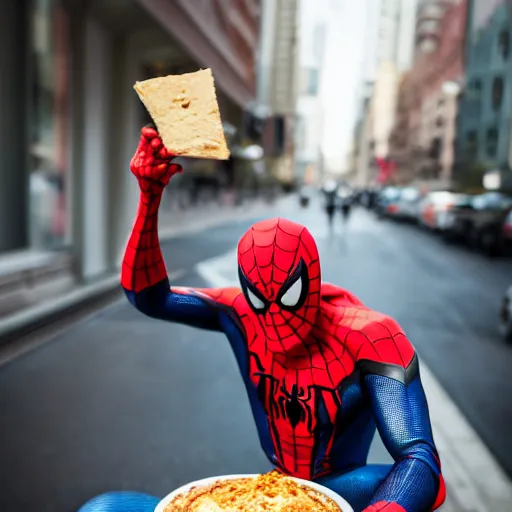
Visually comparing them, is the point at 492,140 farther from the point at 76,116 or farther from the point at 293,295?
the point at 293,295

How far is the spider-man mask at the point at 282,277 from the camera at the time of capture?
1574mm

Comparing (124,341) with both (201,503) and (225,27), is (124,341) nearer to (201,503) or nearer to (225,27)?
(201,503)

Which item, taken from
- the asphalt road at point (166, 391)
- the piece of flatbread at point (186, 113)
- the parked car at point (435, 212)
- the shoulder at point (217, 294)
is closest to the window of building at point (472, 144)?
the asphalt road at point (166, 391)

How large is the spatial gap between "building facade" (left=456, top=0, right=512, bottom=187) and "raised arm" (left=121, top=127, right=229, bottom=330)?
15.6 ft

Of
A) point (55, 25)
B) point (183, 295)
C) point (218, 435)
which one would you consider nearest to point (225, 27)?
point (55, 25)

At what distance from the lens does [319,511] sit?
138 centimetres

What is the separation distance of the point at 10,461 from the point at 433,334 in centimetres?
367

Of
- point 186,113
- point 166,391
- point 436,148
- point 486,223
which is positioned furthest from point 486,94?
point 186,113

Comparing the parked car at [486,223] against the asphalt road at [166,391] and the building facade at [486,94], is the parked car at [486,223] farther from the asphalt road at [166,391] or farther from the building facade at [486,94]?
the building facade at [486,94]

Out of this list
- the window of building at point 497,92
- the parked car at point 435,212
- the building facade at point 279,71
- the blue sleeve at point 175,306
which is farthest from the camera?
the parked car at point 435,212

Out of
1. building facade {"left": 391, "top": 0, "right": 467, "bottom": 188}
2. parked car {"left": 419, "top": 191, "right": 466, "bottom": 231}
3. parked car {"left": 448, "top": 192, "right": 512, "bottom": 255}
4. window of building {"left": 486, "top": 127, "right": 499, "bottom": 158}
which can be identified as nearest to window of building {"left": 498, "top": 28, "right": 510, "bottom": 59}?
building facade {"left": 391, "top": 0, "right": 467, "bottom": 188}

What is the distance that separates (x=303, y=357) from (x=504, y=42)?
219 inches

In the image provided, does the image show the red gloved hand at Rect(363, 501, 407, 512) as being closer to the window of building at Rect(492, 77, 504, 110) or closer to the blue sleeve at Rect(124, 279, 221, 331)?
the blue sleeve at Rect(124, 279, 221, 331)

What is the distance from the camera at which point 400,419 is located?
146cm
